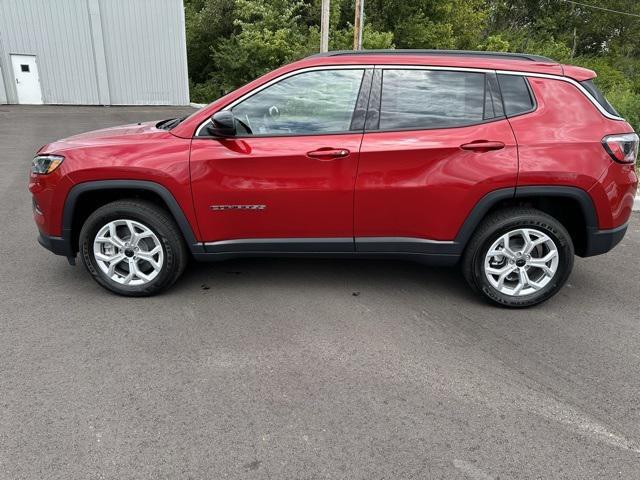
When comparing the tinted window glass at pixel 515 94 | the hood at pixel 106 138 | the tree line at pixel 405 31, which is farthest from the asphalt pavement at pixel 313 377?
the tree line at pixel 405 31

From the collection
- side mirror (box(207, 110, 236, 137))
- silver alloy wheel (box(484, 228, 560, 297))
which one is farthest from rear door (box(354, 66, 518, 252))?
side mirror (box(207, 110, 236, 137))

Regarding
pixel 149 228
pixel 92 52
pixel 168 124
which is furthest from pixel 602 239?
pixel 92 52

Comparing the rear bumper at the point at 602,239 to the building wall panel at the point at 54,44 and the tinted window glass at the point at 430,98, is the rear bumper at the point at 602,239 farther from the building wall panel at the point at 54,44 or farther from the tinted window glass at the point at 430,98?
the building wall panel at the point at 54,44

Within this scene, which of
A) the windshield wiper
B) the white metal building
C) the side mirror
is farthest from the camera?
the white metal building

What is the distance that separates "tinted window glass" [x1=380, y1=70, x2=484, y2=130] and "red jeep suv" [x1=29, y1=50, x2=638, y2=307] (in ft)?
0.03

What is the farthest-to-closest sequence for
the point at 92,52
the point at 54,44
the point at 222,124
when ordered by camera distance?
the point at 92,52 → the point at 54,44 → the point at 222,124

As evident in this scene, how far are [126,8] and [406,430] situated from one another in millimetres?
22952

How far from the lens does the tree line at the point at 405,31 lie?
23.7m

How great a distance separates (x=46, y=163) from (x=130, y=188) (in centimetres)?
69

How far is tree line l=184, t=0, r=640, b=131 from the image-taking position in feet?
77.7

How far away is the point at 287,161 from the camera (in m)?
3.60

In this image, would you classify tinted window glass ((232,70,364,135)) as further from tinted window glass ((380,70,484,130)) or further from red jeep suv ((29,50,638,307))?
tinted window glass ((380,70,484,130))

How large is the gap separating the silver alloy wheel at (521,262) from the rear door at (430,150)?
38 centimetres

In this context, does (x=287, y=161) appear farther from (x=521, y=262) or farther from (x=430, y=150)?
(x=521, y=262)
